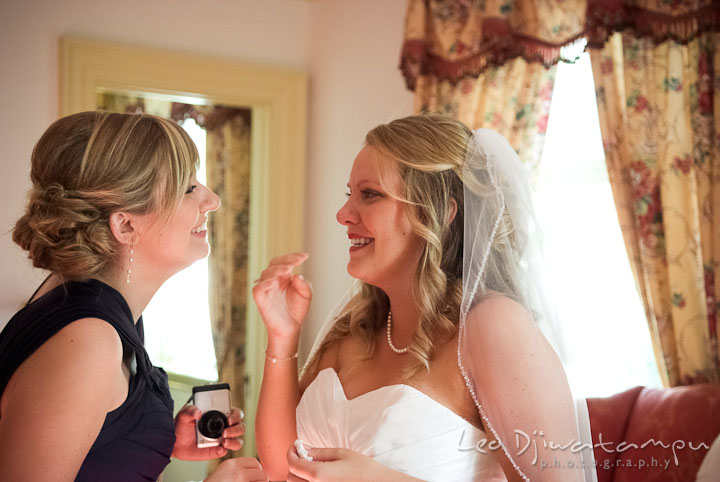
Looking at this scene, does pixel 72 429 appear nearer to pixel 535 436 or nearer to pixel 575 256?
pixel 535 436

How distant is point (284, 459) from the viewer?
6.99 ft

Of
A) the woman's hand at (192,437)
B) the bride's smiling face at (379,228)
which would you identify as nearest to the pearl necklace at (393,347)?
the bride's smiling face at (379,228)

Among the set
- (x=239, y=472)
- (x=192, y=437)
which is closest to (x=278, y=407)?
(x=192, y=437)

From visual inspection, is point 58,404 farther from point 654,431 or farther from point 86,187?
point 654,431

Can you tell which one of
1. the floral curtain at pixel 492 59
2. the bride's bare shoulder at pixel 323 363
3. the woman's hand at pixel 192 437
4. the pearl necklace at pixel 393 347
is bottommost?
the woman's hand at pixel 192 437

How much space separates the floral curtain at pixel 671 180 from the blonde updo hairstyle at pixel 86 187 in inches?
67.5

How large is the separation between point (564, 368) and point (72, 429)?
1.16 metres

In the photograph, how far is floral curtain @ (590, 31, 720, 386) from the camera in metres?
2.33

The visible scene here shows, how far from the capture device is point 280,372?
2.12 metres

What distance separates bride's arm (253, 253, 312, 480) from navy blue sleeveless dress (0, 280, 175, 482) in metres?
0.37

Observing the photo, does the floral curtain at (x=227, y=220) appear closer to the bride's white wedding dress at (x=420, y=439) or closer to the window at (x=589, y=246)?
the window at (x=589, y=246)

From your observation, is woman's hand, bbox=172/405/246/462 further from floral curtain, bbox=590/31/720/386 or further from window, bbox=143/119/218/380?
window, bbox=143/119/218/380

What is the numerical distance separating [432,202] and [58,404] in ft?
3.59

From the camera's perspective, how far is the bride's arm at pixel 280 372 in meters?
2.10
